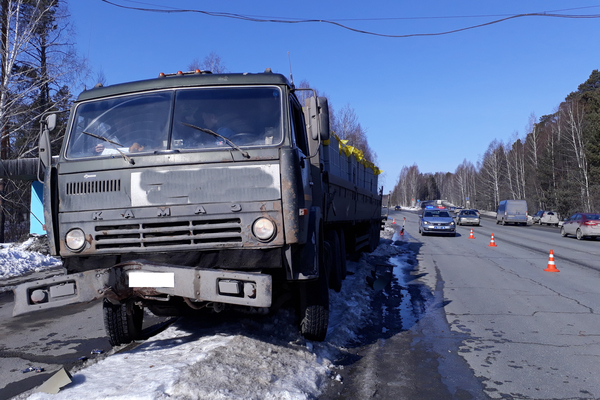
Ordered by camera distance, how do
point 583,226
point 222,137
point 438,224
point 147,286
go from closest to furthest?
point 147,286 < point 222,137 < point 583,226 < point 438,224

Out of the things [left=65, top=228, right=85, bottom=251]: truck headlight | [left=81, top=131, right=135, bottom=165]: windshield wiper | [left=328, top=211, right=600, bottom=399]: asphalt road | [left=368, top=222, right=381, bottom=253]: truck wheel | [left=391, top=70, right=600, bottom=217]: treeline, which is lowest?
[left=328, top=211, right=600, bottom=399]: asphalt road

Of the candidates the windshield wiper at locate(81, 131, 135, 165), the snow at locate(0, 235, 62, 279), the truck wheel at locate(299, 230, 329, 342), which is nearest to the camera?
the windshield wiper at locate(81, 131, 135, 165)

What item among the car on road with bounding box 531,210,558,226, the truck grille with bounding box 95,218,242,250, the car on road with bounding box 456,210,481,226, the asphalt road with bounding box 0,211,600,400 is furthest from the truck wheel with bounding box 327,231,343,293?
the car on road with bounding box 531,210,558,226

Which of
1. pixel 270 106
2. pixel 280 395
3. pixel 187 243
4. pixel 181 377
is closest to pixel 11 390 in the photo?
pixel 181 377

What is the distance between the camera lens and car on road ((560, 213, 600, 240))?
82.8ft

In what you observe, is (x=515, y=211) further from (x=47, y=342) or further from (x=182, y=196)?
(x=182, y=196)

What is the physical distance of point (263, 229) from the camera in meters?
A: 4.17

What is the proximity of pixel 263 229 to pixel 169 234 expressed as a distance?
855 millimetres

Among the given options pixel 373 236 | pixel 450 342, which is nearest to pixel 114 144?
pixel 450 342

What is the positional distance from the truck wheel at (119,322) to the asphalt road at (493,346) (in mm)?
2462

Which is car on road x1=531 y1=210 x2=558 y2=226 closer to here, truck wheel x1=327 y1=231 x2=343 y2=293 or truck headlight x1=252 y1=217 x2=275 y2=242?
truck wheel x1=327 y1=231 x2=343 y2=293

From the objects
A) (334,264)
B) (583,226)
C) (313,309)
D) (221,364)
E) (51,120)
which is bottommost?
(221,364)

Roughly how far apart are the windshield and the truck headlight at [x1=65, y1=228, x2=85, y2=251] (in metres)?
0.78

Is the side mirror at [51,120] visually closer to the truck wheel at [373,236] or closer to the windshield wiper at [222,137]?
the windshield wiper at [222,137]
